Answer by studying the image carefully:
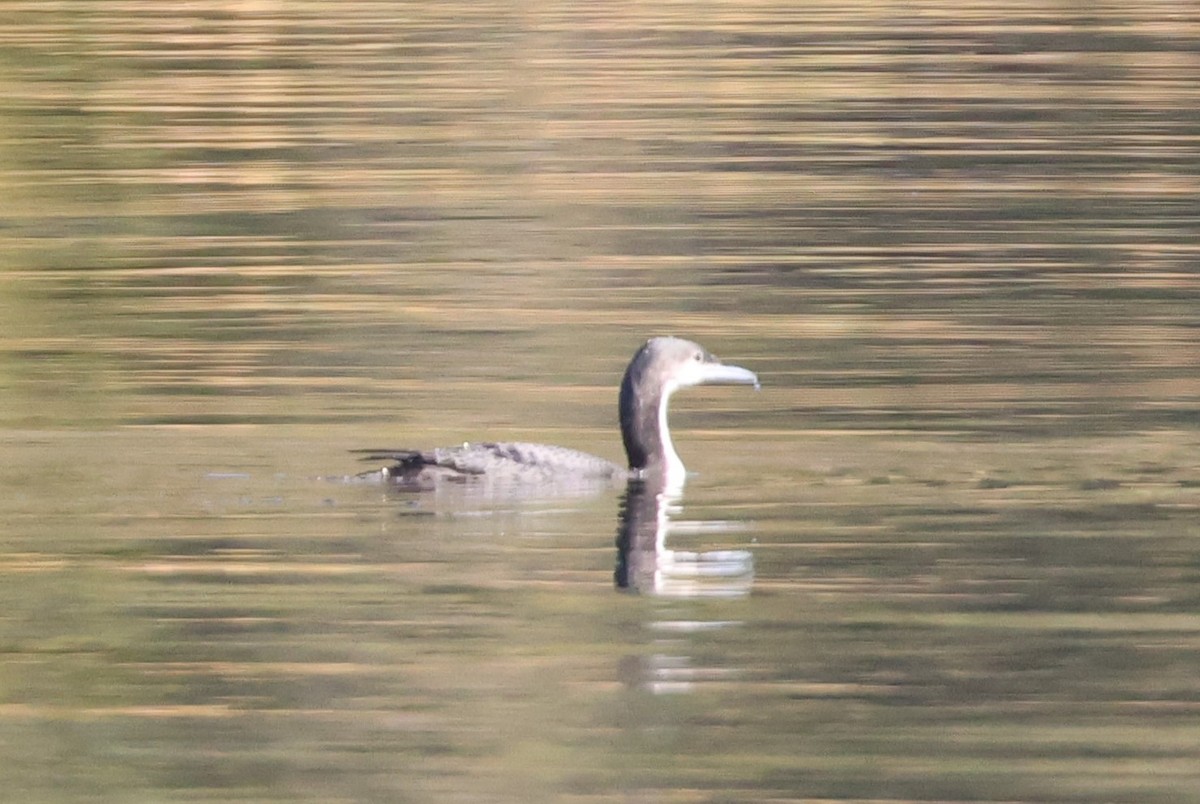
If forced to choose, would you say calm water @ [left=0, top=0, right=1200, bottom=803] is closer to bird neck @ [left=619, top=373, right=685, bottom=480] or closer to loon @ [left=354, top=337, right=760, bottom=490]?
loon @ [left=354, top=337, right=760, bottom=490]

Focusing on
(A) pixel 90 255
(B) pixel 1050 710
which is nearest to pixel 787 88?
(A) pixel 90 255

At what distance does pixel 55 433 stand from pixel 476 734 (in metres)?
5.15

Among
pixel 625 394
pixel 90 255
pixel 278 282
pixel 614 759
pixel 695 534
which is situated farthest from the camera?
pixel 90 255

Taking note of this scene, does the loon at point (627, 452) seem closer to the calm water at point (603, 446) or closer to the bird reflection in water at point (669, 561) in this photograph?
the calm water at point (603, 446)

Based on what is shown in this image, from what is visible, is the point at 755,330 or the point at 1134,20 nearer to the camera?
the point at 755,330

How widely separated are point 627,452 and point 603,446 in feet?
2.59

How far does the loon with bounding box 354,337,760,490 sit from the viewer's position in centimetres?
1177

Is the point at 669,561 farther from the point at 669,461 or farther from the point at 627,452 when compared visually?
the point at 627,452

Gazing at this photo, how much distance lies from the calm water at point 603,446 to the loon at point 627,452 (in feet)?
0.42

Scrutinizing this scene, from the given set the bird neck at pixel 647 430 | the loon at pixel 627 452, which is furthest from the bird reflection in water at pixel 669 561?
the bird neck at pixel 647 430

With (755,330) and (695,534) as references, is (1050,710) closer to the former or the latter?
(695,534)

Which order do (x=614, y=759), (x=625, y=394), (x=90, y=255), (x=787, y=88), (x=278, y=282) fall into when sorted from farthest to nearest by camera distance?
(x=787, y=88) → (x=90, y=255) → (x=278, y=282) → (x=625, y=394) → (x=614, y=759)

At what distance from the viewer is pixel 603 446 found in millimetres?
13484

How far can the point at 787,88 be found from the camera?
1147 inches
